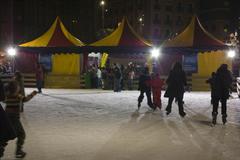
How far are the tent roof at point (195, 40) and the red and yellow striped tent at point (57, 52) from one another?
5644mm

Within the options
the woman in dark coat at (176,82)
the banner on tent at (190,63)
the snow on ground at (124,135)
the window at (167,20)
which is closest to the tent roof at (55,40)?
the banner on tent at (190,63)

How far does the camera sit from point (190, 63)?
27.3m

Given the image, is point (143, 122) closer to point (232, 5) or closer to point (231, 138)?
point (231, 138)

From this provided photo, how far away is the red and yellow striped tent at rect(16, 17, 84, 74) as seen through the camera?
27.0 m

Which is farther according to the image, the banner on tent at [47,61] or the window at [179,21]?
the window at [179,21]

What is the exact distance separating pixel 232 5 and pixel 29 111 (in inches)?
2633

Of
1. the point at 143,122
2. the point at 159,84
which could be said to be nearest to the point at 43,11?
the point at 159,84

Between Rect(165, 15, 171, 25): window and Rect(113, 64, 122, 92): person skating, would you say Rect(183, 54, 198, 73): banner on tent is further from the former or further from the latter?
Rect(165, 15, 171, 25): window

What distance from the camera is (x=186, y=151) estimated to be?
328 inches

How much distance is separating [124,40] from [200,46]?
166 inches

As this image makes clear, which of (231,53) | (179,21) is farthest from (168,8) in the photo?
(231,53)

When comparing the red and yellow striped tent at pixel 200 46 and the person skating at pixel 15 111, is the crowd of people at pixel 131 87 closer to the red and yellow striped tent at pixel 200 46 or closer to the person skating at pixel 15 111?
the person skating at pixel 15 111

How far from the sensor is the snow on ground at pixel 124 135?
8016 millimetres

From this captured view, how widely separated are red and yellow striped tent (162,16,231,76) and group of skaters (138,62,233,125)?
9.33 m
